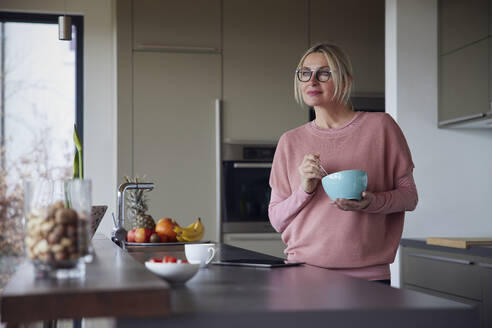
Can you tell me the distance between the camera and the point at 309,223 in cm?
208

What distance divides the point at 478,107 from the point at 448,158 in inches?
16.8

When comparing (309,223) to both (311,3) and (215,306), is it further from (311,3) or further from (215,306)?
(311,3)

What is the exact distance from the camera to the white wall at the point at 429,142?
3873mm

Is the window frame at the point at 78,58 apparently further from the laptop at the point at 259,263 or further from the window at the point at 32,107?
the laptop at the point at 259,263

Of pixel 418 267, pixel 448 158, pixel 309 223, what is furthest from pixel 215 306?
pixel 448 158

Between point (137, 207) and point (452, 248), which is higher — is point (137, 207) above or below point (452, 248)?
above

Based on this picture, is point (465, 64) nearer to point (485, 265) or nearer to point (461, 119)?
point (461, 119)

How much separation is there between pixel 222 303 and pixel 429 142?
2.93 m

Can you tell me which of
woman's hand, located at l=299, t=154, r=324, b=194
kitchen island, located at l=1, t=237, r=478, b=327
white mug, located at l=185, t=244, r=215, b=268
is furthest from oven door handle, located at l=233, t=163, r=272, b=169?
kitchen island, located at l=1, t=237, r=478, b=327

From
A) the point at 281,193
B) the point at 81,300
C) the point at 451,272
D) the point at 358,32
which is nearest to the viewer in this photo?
the point at 81,300

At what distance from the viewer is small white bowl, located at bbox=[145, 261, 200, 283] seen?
146 cm

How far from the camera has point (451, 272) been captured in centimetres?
332

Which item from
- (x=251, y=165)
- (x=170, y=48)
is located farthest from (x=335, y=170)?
(x=170, y=48)

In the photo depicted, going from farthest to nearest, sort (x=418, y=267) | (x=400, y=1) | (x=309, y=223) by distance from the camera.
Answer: (x=400, y=1) < (x=418, y=267) < (x=309, y=223)
